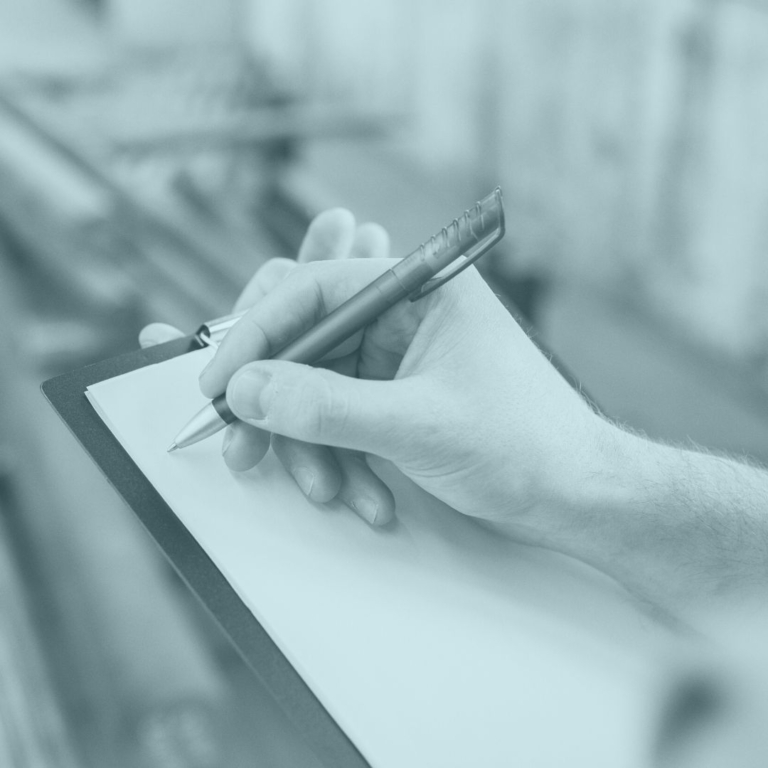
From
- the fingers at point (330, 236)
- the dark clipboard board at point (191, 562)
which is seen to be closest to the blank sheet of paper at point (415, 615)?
the dark clipboard board at point (191, 562)

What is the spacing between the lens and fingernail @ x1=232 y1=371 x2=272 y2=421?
0.37 m

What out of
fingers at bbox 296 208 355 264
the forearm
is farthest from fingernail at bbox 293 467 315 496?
fingers at bbox 296 208 355 264

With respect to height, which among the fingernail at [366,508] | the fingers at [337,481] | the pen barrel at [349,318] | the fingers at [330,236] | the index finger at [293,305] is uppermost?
the fingers at [330,236]

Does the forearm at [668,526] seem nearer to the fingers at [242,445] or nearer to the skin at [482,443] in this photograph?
the skin at [482,443]

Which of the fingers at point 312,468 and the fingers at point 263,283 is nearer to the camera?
the fingers at point 312,468

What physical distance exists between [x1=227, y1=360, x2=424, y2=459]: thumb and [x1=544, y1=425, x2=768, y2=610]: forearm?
0.11 metres

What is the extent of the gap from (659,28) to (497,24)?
0.21 meters

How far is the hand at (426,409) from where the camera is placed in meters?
0.37

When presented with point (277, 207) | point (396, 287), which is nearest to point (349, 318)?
point (396, 287)

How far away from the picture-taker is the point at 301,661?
1.05ft

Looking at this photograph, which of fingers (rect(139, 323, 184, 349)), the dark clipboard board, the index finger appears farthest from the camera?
fingers (rect(139, 323, 184, 349))

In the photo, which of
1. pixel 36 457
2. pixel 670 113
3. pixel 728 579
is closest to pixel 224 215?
pixel 36 457

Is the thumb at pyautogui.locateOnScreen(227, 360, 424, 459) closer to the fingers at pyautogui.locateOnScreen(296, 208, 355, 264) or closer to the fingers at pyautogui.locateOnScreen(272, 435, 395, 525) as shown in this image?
the fingers at pyautogui.locateOnScreen(272, 435, 395, 525)

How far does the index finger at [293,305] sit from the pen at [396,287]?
14 mm
